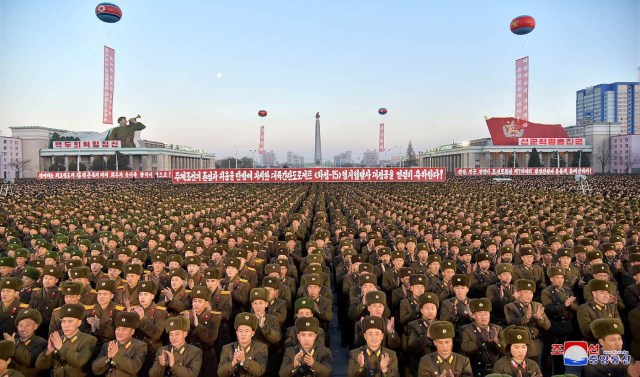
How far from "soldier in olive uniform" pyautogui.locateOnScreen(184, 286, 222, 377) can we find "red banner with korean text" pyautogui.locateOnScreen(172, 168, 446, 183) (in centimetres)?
3402

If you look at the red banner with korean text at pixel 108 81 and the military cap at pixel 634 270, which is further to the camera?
the red banner with korean text at pixel 108 81

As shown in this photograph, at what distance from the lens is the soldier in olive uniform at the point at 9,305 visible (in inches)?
245

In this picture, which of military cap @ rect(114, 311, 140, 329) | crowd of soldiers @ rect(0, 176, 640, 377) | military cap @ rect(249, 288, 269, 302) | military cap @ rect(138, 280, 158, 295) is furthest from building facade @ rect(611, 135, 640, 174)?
military cap @ rect(114, 311, 140, 329)

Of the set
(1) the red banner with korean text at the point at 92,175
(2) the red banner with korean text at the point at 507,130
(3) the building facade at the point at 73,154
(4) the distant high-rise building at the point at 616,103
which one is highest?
(4) the distant high-rise building at the point at 616,103

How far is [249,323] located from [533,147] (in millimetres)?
85264

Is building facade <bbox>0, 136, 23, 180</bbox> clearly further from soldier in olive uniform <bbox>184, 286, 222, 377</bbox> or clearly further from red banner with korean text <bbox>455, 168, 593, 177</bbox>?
soldier in olive uniform <bbox>184, 286, 222, 377</bbox>

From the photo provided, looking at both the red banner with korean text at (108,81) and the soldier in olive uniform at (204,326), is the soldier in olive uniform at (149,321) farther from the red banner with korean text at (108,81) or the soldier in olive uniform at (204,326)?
the red banner with korean text at (108,81)

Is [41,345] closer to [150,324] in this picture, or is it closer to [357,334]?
[150,324]

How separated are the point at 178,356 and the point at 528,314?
4082 mm

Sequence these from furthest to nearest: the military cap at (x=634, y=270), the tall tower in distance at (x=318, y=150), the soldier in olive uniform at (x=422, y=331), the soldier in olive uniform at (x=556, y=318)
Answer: the tall tower in distance at (x=318, y=150) < the military cap at (x=634, y=270) < the soldier in olive uniform at (x=556, y=318) < the soldier in olive uniform at (x=422, y=331)

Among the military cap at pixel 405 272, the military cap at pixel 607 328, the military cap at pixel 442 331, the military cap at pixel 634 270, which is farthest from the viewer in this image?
the military cap at pixel 405 272

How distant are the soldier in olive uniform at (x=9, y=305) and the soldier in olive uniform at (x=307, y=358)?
3.67m

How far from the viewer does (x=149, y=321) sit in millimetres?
6137

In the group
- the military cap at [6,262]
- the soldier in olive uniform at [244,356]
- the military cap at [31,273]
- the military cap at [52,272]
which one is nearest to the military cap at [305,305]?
the soldier in olive uniform at [244,356]
